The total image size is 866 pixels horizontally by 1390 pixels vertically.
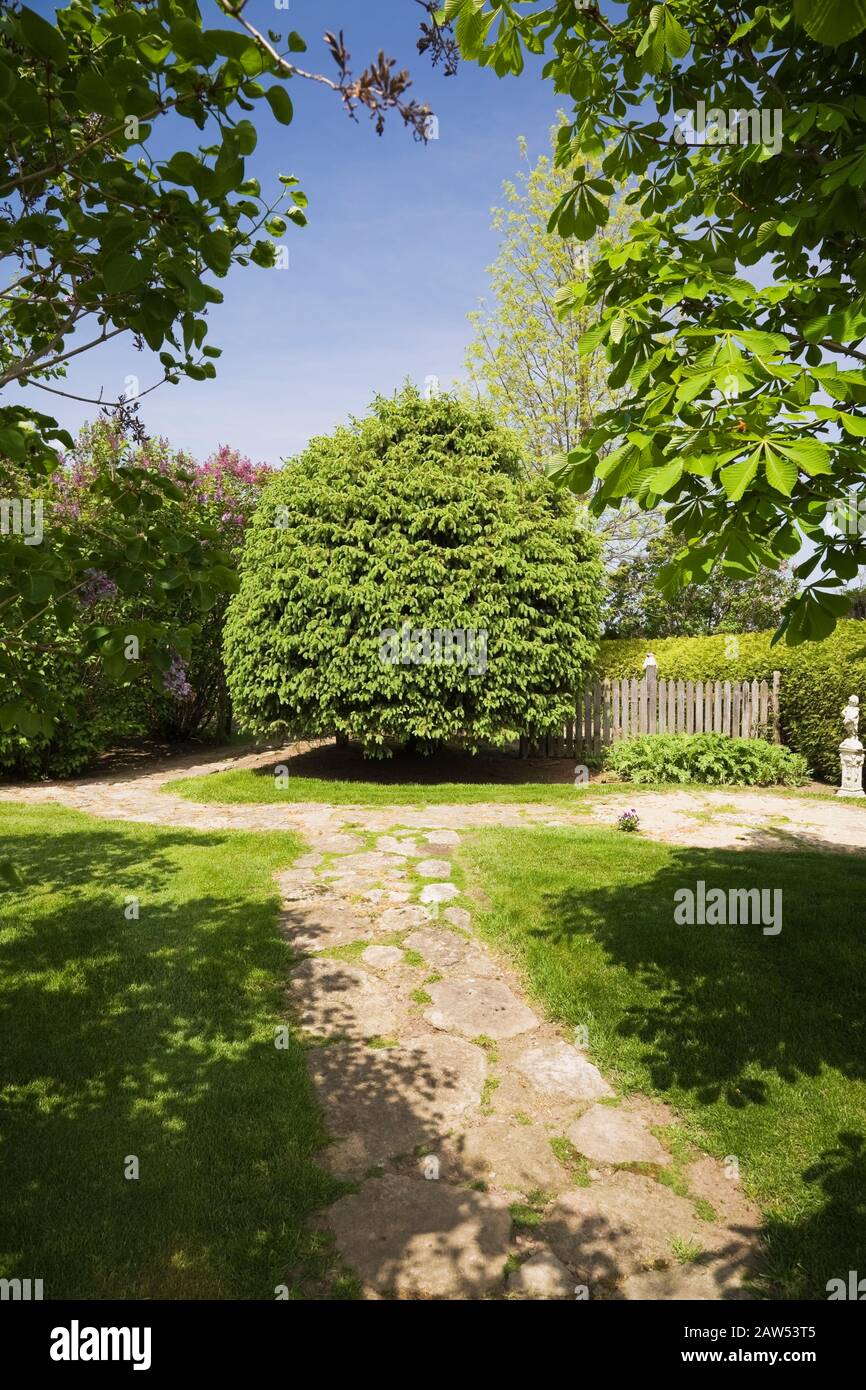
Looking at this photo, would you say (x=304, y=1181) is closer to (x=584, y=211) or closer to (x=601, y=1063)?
(x=601, y=1063)

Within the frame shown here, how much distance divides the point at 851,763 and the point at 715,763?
201cm

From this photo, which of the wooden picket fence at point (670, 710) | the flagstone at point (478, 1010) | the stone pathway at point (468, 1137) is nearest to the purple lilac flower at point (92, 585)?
the stone pathway at point (468, 1137)

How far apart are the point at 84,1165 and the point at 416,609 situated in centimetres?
930

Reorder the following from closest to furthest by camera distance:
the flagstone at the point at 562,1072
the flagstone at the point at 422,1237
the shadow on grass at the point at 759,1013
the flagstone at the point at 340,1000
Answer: the flagstone at the point at 422,1237 < the shadow on grass at the point at 759,1013 < the flagstone at the point at 562,1072 < the flagstone at the point at 340,1000

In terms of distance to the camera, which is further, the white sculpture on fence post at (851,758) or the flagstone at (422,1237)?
the white sculpture on fence post at (851,758)

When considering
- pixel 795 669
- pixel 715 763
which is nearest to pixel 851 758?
pixel 715 763

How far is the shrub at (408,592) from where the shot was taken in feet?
39.3

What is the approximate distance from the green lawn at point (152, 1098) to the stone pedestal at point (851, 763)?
9370 mm

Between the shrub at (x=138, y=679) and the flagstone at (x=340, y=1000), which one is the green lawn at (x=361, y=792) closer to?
the shrub at (x=138, y=679)

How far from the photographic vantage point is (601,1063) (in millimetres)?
4422

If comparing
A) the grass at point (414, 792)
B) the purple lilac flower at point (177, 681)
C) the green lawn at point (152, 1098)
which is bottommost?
the green lawn at point (152, 1098)

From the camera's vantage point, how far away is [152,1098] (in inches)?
155

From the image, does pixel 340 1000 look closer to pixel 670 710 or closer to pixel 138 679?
pixel 138 679
